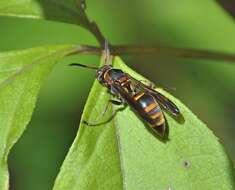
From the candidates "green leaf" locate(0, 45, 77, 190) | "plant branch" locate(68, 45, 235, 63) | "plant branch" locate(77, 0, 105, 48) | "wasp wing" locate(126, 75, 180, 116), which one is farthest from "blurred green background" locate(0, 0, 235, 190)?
"green leaf" locate(0, 45, 77, 190)

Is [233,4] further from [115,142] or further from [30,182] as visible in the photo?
[30,182]

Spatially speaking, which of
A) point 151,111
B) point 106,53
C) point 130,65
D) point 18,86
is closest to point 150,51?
point 106,53

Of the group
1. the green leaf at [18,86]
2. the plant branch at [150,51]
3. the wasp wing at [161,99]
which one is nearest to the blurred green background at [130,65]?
the plant branch at [150,51]

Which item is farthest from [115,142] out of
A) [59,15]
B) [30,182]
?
[30,182]

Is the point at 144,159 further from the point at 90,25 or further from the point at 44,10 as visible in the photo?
the point at 44,10

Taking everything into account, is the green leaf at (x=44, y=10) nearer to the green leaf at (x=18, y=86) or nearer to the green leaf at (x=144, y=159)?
the green leaf at (x=18, y=86)

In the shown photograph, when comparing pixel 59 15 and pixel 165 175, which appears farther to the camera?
pixel 59 15


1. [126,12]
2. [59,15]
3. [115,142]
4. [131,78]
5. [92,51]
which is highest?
[126,12]
